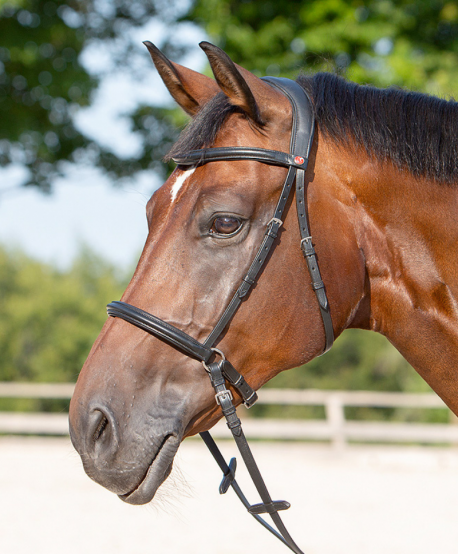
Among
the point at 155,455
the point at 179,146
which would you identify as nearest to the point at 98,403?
the point at 155,455

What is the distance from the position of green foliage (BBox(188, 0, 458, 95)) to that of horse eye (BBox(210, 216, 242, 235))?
670 centimetres

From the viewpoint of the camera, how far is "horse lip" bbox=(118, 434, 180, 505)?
1.78 metres

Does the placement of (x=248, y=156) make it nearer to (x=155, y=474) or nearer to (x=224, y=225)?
(x=224, y=225)

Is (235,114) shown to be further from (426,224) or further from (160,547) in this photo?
(160,547)

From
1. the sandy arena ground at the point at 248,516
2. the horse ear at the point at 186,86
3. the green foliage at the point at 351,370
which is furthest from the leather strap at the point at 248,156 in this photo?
the green foliage at the point at 351,370

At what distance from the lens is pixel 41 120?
956cm

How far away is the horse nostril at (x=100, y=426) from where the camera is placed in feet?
5.76

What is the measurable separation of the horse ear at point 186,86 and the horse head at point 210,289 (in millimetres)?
66

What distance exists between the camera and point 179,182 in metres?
1.99

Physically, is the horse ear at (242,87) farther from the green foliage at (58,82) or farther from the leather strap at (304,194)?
the green foliage at (58,82)

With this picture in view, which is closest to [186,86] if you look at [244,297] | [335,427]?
[244,297]

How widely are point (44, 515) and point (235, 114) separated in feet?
22.1

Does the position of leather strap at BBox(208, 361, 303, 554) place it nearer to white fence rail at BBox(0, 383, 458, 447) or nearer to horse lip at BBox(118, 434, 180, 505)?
horse lip at BBox(118, 434, 180, 505)

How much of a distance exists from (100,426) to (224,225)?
79cm
